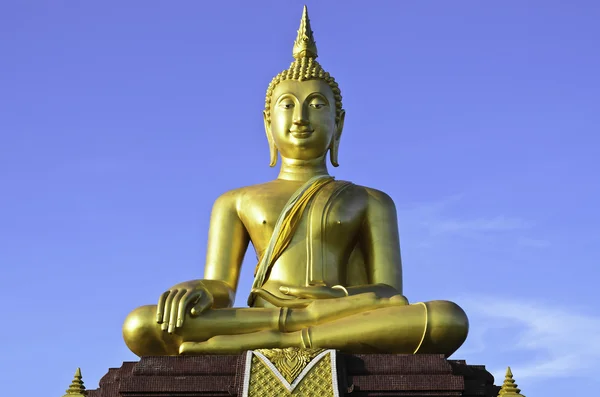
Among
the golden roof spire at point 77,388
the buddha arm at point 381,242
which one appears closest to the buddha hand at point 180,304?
the golden roof spire at point 77,388

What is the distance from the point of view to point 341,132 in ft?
38.1

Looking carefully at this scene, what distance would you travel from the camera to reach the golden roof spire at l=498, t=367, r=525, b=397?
9945 millimetres

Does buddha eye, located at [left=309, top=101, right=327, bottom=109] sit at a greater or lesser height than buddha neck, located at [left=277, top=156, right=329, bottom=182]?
greater

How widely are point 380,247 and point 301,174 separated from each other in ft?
3.71

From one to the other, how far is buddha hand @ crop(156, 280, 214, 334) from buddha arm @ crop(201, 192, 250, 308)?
76 centimetres

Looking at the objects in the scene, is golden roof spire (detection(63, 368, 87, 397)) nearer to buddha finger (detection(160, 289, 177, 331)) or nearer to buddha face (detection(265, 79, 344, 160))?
buddha finger (detection(160, 289, 177, 331))

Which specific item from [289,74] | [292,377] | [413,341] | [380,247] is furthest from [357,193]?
[292,377]

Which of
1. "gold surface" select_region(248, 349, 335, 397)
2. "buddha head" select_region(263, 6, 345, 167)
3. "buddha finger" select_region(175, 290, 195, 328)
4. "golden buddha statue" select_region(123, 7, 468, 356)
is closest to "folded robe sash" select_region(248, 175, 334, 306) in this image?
"golden buddha statue" select_region(123, 7, 468, 356)

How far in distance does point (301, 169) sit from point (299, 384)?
3.20m

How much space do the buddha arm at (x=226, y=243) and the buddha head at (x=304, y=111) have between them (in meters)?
0.77

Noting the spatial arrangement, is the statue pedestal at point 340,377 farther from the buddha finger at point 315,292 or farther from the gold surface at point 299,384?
the buddha finger at point 315,292

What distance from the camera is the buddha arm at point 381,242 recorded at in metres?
10.5

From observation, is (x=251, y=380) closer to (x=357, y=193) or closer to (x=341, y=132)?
(x=357, y=193)

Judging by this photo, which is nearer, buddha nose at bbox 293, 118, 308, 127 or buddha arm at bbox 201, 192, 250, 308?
buddha arm at bbox 201, 192, 250, 308
